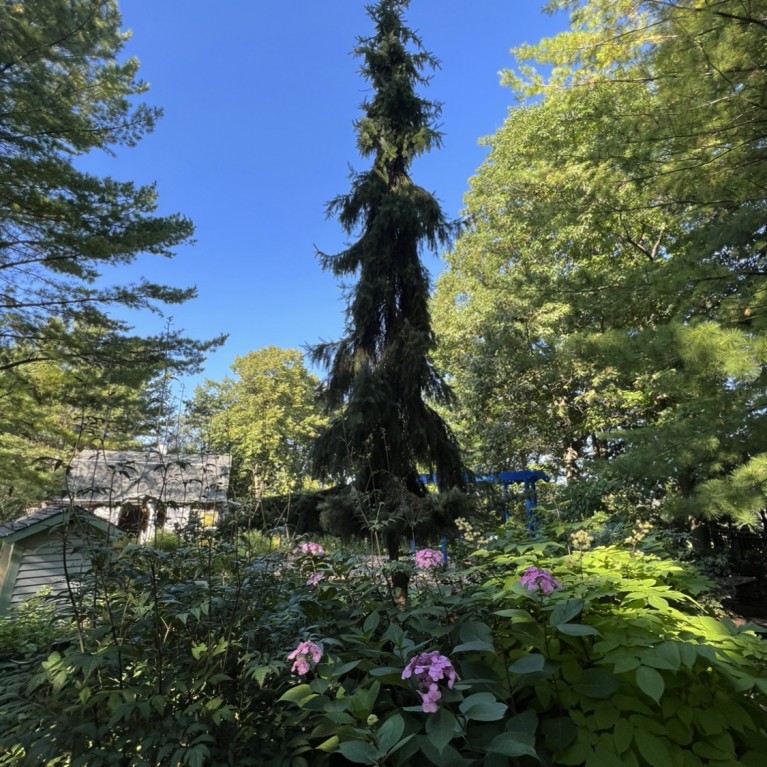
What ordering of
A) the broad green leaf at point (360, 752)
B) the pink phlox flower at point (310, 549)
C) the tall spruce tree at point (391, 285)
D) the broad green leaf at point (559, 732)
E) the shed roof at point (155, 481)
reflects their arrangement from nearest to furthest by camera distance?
the broad green leaf at point (360, 752)
the broad green leaf at point (559, 732)
the shed roof at point (155, 481)
the pink phlox flower at point (310, 549)
the tall spruce tree at point (391, 285)

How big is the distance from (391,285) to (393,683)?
4487 mm

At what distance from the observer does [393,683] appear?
1166mm

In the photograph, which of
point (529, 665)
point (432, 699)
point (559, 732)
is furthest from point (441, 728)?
point (559, 732)

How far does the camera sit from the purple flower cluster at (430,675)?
999mm

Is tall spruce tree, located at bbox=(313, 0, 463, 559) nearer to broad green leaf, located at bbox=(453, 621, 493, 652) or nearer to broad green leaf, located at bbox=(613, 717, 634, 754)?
broad green leaf, located at bbox=(453, 621, 493, 652)

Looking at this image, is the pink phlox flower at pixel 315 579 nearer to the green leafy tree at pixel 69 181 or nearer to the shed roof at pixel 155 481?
the shed roof at pixel 155 481

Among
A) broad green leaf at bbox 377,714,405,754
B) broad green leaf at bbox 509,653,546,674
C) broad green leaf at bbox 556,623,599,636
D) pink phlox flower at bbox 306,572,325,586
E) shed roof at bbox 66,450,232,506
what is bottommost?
broad green leaf at bbox 377,714,405,754

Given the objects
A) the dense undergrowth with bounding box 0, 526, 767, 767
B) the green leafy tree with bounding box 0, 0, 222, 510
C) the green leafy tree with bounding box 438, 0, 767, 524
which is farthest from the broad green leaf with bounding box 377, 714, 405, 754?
the green leafy tree with bounding box 0, 0, 222, 510

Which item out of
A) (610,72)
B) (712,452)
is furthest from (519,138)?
(712,452)

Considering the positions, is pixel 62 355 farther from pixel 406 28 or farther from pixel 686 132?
pixel 686 132

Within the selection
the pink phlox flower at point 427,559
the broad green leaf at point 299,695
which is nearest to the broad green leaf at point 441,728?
the broad green leaf at point 299,695

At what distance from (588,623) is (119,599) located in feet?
5.68

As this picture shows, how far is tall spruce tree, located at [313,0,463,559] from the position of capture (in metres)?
4.75

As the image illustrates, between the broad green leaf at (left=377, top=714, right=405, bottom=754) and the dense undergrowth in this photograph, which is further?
the dense undergrowth
